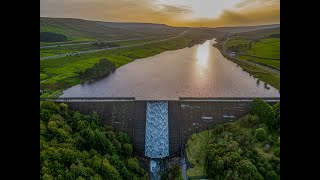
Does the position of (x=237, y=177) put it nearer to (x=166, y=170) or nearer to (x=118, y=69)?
(x=166, y=170)

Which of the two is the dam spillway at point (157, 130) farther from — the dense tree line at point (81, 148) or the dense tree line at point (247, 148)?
the dense tree line at point (247, 148)

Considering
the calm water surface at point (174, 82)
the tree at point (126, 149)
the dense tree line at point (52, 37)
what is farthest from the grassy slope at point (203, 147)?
the dense tree line at point (52, 37)

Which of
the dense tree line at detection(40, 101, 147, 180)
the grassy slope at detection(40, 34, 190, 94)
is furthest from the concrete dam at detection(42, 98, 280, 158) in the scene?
the grassy slope at detection(40, 34, 190, 94)

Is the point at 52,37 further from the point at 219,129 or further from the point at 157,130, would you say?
the point at 219,129

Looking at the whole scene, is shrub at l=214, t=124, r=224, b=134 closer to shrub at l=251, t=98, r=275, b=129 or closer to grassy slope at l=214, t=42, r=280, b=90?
shrub at l=251, t=98, r=275, b=129

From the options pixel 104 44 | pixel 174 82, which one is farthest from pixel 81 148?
pixel 104 44
